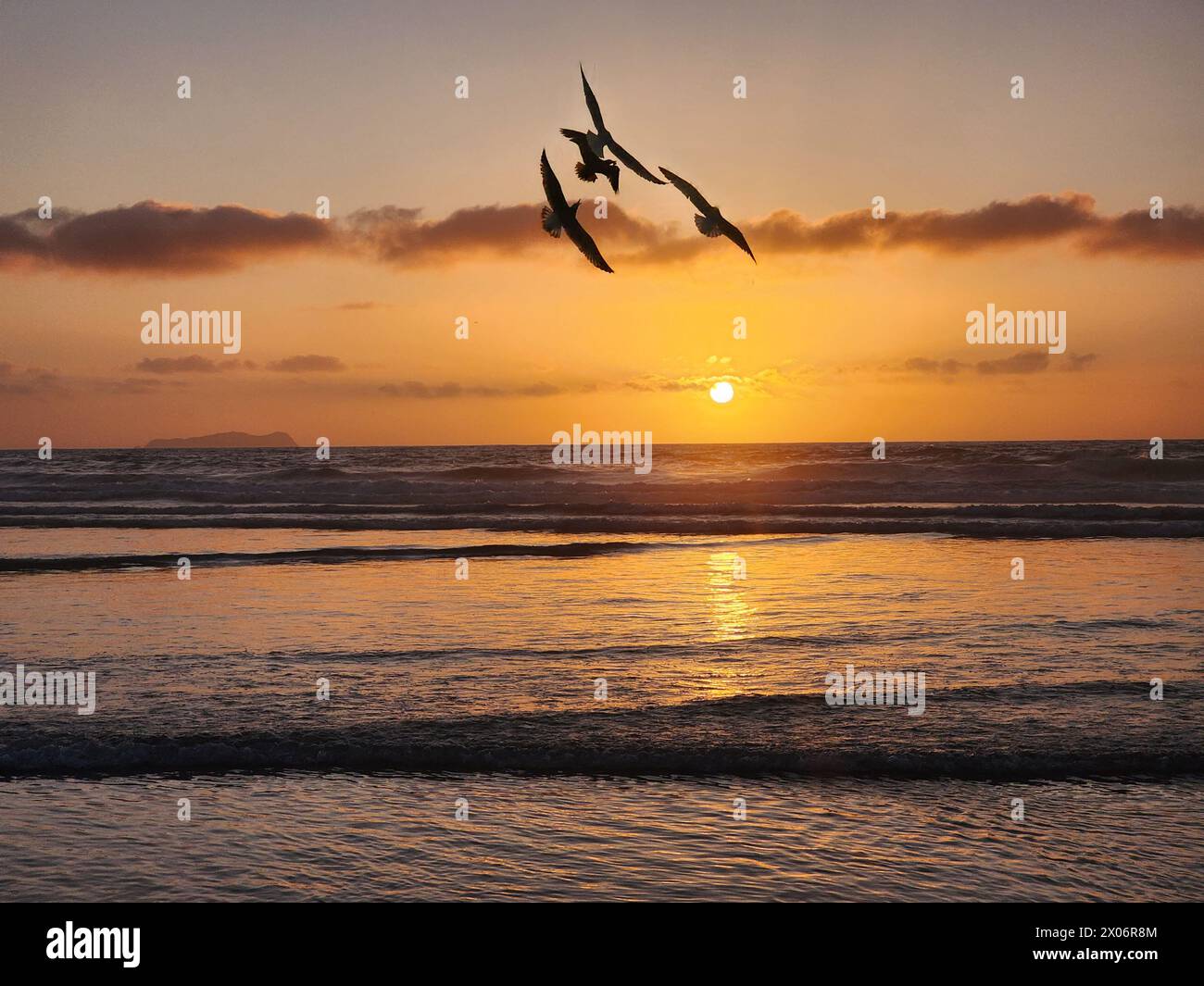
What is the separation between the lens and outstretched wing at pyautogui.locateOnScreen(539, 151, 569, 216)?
6.01 meters

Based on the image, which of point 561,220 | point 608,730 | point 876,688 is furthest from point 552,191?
point 876,688

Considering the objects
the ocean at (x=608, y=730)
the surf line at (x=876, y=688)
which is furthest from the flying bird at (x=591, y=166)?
the surf line at (x=876, y=688)

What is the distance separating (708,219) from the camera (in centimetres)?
606

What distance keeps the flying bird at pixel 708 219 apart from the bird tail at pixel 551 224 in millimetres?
721

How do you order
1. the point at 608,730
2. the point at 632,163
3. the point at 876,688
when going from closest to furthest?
the point at 632,163 < the point at 608,730 < the point at 876,688

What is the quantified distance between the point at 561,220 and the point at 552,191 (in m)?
0.18

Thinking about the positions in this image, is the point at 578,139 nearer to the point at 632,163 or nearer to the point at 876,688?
the point at 632,163

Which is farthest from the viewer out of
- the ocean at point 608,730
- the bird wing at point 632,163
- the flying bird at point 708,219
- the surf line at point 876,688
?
the surf line at point 876,688

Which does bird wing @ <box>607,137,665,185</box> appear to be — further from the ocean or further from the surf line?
the surf line

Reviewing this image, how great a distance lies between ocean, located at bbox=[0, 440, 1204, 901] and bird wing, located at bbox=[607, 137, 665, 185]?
3.45 metres

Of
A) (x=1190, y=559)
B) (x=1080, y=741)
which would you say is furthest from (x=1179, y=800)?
(x=1190, y=559)

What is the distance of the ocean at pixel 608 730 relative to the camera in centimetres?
530

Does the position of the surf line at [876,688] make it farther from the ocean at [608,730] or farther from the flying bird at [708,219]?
the flying bird at [708,219]

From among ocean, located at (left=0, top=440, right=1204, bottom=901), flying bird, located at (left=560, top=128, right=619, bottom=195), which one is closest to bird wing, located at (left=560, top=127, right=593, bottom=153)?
flying bird, located at (left=560, top=128, right=619, bottom=195)
